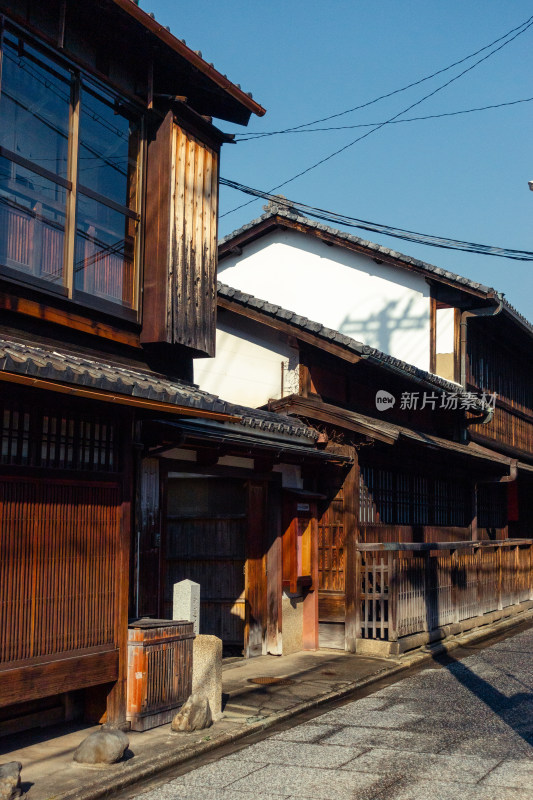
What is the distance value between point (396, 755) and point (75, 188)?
6894 millimetres

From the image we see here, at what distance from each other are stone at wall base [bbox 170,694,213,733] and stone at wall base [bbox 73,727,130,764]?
1179 millimetres

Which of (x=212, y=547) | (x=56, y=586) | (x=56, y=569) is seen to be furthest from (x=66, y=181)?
(x=212, y=547)

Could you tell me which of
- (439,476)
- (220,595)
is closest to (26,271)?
(220,595)

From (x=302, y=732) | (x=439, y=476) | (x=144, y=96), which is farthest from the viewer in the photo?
(x=439, y=476)

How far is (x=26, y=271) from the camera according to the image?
9078 mm

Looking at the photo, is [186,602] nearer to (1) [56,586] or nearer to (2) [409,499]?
(1) [56,586]

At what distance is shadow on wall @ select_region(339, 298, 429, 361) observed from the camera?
2203cm

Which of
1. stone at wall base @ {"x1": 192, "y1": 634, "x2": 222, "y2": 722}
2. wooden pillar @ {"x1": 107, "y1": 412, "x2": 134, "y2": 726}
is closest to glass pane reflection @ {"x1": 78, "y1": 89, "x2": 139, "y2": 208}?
wooden pillar @ {"x1": 107, "y1": 412, "x2": 134, "y2": 726}

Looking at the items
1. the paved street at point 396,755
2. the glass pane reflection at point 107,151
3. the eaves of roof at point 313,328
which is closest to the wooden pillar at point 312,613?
the eaves of roof at point 313,328

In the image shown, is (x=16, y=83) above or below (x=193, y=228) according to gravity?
above

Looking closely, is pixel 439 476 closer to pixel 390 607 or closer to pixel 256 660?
pixel 390 607

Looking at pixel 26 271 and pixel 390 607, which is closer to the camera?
pixel 26 271

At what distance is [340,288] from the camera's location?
2312cm

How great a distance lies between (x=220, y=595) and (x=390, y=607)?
2869mm
